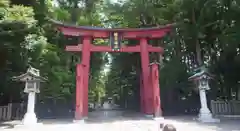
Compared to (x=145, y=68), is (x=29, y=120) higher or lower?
lower

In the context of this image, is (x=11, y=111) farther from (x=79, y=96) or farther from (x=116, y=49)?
(x=116, y=49)

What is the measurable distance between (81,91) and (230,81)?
990cm

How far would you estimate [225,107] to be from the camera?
48.0 ft

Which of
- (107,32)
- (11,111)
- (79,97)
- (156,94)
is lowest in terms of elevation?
(11,111)

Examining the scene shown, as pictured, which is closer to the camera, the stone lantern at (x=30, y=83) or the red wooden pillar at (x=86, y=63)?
the stone lantern at (x=30, y=83)

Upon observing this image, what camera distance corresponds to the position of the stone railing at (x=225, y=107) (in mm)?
14516

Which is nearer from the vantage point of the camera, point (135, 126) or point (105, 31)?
point (135, 126)

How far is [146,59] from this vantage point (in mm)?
15312

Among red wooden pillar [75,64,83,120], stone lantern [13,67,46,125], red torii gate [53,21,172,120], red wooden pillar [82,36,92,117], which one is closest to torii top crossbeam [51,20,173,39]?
red torii gate [53,21,172,120]

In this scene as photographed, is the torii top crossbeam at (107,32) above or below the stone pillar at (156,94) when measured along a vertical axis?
above

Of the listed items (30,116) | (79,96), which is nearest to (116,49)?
(79,96)

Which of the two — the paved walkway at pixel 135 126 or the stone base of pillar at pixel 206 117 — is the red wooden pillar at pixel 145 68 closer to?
the stone base of pillar at pixel 206 117

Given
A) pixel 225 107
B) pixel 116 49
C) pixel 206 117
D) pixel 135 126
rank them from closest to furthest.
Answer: pixel 135 126 < pixel 206 117 < pixel 225 107 < pixel 116 49

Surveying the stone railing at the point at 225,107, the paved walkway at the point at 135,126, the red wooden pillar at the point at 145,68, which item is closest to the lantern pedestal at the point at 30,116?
the paved walkway at the point at 135,126
